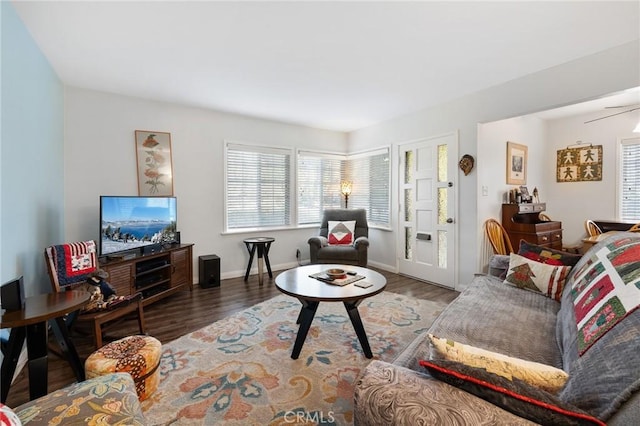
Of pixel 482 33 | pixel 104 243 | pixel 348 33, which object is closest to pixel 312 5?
pixel 348 33

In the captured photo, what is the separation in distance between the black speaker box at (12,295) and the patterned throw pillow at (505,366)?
7.21ft

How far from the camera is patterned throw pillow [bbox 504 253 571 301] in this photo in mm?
2189

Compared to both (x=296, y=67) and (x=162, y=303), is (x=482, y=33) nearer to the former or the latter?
(x=296, y=67)

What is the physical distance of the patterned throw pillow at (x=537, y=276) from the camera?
86.2 inches

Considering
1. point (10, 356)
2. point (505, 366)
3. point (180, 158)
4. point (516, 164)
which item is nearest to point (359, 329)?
point (505, 366)

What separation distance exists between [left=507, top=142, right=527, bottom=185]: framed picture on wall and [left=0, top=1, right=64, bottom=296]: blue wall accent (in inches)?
204

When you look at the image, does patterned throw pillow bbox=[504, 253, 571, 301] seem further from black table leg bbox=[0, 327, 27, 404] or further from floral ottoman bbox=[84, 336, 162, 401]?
black table leg bbox=[0, 327, 27, 404]

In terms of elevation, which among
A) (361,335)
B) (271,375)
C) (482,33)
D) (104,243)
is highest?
(482,33)

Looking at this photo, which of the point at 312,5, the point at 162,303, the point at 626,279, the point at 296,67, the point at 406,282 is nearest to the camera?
the point at 626,279

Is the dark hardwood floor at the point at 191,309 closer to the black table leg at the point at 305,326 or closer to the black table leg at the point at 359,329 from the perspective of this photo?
the black table leg at the point at 305,326

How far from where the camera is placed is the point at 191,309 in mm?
3193

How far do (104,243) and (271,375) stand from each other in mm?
2252

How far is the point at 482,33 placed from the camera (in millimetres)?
2256

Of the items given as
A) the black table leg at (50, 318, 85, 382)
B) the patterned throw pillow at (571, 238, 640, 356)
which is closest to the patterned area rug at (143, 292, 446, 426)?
the black table leg at (50, 318, 85, 382)
